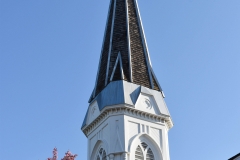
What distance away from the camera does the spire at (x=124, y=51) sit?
36531 mm

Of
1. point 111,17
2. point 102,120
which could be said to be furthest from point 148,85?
point 111,17

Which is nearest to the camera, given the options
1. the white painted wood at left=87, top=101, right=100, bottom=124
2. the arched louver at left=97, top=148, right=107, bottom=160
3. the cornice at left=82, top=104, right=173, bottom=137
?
the arched louver at left=97, top=148, right=107, bottom=160

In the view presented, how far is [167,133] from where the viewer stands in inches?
1406

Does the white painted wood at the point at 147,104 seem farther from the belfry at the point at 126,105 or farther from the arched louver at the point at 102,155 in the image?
the arched louver at the point at 102,155

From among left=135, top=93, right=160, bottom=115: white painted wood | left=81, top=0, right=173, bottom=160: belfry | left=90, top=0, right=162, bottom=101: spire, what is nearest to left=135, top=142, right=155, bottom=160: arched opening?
left=81, top=0, right=173, bottom=160: belfry

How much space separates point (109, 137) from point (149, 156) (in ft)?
9.26

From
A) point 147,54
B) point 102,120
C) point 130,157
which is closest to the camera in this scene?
point 130,157

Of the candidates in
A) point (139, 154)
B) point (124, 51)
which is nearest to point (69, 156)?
point (139, 154)

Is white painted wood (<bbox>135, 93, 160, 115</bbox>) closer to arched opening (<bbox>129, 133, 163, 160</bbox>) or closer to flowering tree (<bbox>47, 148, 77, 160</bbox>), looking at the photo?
arched opening (<bbox>129, 133, 163, 160</bbox>)

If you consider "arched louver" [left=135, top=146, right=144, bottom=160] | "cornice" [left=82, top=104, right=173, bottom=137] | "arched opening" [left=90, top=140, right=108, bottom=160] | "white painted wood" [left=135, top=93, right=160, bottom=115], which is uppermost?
"white painted wood" [left=135, top=93, right=160, bottom=115]

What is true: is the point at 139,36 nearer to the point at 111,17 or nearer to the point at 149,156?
the point at 111,17

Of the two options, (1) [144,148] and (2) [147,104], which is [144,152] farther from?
(2) [147,104]

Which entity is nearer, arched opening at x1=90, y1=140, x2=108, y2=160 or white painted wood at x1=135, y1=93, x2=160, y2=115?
arched opening at x1=90, y1=140, x2=108, y2=160

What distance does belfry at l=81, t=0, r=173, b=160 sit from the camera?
33.4 m
